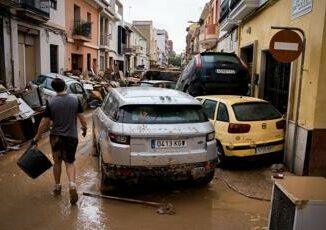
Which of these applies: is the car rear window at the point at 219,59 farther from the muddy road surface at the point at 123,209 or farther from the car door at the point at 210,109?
the muddy road surface at the point at 123,209

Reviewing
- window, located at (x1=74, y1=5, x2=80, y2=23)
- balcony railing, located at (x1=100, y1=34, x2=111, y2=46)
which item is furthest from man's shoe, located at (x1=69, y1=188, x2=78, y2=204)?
balcony railing, located at (x1=100, y1=34, x2=111, y2=46)

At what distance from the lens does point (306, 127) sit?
21.7ft

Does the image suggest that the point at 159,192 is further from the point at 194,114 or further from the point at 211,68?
the point at 211,68

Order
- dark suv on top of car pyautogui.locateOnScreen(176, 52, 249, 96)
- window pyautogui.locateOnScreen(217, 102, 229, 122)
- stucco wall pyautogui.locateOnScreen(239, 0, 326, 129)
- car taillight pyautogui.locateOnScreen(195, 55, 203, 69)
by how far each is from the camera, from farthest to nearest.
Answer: car taillight pyautogui.locateOnScreen(195, 55, 203, 69) < dark suv on top of car pyautogui.locateOnScreen(176, 52, 249, 96) < window pyautogui.locateOnScreen(217, 102, 229, 122) < stucco wall pyautogui.locateOnScreen(239, 0, 326, 129)

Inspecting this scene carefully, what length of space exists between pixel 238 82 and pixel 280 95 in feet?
4.30

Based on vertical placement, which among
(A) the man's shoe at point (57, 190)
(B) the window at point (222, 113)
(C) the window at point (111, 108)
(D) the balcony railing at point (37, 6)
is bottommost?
(A) the man's shoe at point (57, 190)

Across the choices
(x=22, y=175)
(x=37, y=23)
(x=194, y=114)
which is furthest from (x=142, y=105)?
(x=37, y=23)

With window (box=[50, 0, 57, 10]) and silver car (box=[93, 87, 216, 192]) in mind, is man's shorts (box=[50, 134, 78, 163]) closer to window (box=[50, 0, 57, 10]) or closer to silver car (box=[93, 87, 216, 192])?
silver car (box=[93, 87, 216, 192])

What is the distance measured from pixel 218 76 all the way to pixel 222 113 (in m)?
3.18

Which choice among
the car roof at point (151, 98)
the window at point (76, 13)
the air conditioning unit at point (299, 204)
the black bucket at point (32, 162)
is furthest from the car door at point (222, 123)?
the window at point (76, 13)

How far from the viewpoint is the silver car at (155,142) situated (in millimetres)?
5316

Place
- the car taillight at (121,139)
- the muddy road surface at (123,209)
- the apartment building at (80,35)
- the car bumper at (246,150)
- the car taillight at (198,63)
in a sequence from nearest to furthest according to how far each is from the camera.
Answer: the muddy road surface at (123,209), the car taillight at (121,139), the car bumper at (246,150), the car taillight at (198,63), the apartment building at (80,35)

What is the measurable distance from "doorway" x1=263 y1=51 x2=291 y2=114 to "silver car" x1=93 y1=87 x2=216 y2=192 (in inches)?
160

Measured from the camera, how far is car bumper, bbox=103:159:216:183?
17.5 ft
